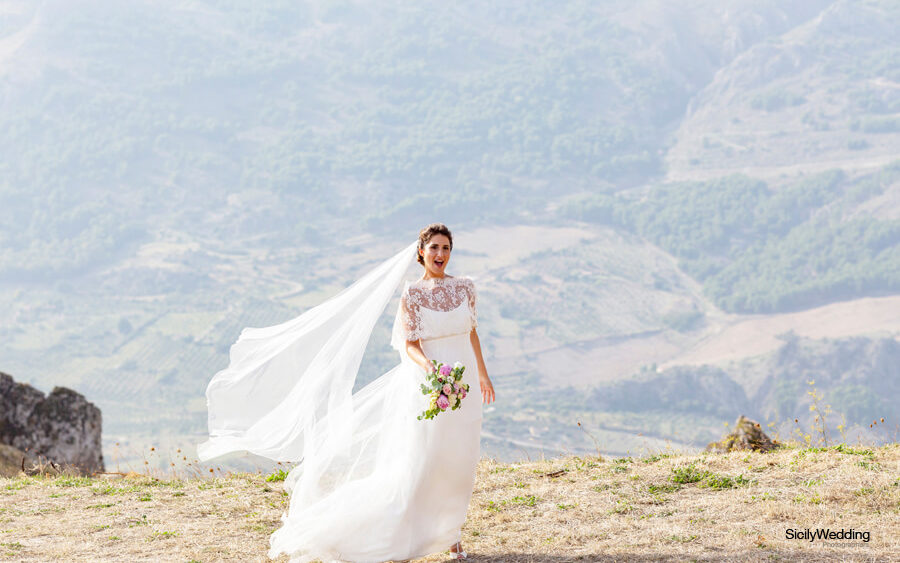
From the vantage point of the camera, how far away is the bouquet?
6395 millimetres

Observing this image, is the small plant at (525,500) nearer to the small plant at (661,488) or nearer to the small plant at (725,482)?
the small plant at (661,488)

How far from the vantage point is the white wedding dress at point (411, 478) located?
6.62 m

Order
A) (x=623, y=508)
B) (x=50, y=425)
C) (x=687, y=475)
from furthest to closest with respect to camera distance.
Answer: (x=50, y=425) < (x=687, y=475) < (x=623, y=508)

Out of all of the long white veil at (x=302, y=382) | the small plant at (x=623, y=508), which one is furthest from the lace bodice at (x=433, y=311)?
the small plant at (x=623, y=508)

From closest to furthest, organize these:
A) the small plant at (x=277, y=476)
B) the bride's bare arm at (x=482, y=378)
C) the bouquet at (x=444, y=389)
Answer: the bouquet at (x=444, y=389) < the bride's bare arm at (x=482, y=378) < the small plant at (x=277, y=476)

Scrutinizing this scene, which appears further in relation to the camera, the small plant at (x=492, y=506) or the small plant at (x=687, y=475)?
the small plant at (x=687, y=475)

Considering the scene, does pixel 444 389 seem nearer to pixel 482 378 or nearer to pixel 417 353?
pixel 417 353

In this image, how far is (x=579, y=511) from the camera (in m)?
7.89

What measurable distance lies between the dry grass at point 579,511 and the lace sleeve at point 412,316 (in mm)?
1669

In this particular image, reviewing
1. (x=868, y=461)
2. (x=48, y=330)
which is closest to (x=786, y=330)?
(x=48, y=330)

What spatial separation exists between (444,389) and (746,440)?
585 cm

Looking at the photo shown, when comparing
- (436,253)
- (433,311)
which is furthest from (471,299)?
(436,253)

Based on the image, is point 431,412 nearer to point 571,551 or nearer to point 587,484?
point 571,551

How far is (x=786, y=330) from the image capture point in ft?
591
